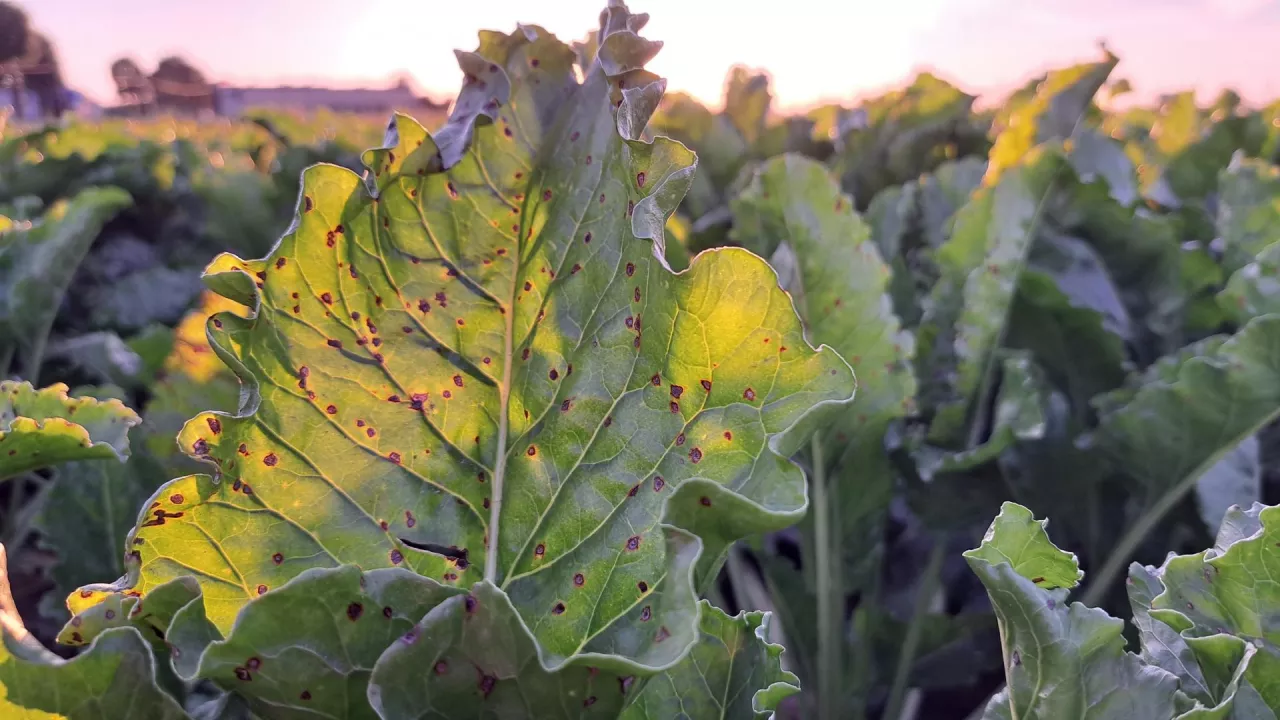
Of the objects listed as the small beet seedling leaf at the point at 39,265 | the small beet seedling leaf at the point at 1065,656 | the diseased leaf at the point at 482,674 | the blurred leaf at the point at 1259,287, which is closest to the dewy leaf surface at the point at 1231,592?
the small beet seedling leaf at the point at 1065,656

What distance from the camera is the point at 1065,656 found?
699 millimetres

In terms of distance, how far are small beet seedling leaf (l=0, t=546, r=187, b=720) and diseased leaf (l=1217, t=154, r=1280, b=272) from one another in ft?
6.06

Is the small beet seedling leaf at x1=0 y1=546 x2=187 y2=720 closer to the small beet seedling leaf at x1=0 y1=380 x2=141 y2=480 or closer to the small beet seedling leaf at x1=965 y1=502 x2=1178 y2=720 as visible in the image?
the small beet seedling leaf at x1=0 y1=380 x2=141 y2=480

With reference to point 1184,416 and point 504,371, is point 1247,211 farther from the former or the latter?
point 504,371

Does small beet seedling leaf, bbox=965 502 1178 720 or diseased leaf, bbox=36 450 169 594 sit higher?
small beet seedling leaf, bbox=965 502 1178 720

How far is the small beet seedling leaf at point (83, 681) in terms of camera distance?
0.64m

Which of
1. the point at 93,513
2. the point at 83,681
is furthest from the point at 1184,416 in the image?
the point at 93,513

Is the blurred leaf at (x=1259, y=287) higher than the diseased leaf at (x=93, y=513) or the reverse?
higher

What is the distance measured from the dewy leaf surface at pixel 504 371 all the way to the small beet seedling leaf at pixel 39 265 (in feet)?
4.62

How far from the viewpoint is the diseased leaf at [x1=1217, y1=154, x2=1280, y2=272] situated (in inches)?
65.9

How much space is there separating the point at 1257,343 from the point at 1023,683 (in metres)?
0.81

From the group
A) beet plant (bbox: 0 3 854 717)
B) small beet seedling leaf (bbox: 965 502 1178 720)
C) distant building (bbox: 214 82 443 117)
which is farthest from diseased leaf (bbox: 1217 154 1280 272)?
distant building (bbox: 214 82 443 117)

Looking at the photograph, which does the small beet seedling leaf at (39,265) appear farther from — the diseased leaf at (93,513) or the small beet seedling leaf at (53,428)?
the small beet seedling leaf at (53,428)

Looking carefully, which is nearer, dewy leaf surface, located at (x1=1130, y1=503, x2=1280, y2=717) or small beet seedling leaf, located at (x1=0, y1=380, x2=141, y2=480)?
dewy leaf surface, located at (x1=1130, y1=503, x2=1280, y2=717)
